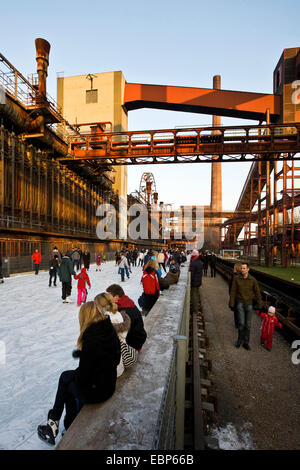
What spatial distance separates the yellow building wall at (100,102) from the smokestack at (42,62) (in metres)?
18.7

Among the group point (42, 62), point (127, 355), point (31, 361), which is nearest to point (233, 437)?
point (127, 355)

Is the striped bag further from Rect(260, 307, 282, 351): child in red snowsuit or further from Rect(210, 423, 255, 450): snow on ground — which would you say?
Rect(260, 307, 282, 351): child in red snowsuit

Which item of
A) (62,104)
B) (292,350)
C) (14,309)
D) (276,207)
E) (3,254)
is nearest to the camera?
(292,350)

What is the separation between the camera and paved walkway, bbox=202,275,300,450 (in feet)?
10.4

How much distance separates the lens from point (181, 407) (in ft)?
7.52

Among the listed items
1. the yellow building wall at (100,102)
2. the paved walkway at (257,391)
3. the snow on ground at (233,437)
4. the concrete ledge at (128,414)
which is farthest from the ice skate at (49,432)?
the yellow building wall at (100,102)

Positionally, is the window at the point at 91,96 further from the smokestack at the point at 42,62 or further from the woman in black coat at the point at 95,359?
the woman in black coat at the point at 95,359

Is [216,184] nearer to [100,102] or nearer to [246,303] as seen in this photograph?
[100,102]

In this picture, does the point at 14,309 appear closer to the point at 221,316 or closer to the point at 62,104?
the point at 221,316

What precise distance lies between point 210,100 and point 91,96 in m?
18.7

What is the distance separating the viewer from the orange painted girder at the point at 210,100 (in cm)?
3183

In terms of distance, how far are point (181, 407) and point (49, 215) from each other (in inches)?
863

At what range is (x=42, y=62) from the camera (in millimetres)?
19109
